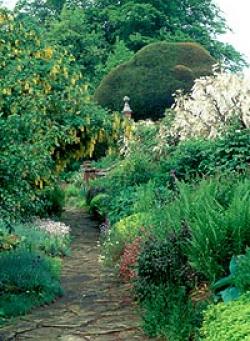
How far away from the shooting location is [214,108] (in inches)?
508

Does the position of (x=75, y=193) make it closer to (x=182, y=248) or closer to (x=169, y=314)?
(x=182, y=248)

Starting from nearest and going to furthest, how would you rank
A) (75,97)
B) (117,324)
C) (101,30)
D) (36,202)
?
1. (117,324)
2. (36,202)
3. (75,97)
4. (101,30)

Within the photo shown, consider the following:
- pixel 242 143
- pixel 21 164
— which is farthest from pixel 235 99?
pixel 21 164

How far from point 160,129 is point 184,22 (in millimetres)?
20545

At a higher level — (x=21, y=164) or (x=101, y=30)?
(x=101, y=30)

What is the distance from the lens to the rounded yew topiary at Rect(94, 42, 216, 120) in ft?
64.3

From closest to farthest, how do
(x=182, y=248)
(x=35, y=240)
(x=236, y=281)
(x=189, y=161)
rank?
1. (x=236, y=281)
2. (x=182, y=248)
3. (x=35, y=240)
4. (x=189, y=161)

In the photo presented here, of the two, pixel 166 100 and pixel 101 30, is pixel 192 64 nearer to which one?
pixel 166 100

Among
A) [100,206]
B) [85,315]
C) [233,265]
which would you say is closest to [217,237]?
[233,265]

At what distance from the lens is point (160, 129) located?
552 inches

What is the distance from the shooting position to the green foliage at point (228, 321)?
3.75m

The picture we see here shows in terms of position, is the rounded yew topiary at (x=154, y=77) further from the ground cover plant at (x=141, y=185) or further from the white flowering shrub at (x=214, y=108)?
the white flowering shrub at (x=214, y=108)

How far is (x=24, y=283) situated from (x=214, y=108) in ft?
23.6

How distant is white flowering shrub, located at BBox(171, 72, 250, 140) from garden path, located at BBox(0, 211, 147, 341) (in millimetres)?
4858
